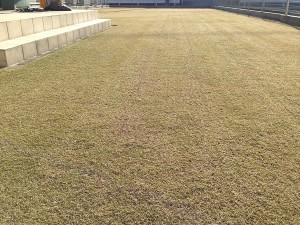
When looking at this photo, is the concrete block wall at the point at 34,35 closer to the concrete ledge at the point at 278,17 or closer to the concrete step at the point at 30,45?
the concrete step at the point at 30,45

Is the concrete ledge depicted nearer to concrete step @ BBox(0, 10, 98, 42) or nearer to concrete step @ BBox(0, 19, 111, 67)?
concrete step @ BBox(0, 10, 98, 42)

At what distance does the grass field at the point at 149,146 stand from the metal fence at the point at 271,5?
14.7 metres

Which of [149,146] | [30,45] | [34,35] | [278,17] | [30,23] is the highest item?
[30,23]

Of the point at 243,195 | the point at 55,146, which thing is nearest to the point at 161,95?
the point at 55,146

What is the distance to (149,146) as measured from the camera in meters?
3.36

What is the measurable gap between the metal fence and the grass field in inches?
577

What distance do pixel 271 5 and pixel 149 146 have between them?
24.3 m

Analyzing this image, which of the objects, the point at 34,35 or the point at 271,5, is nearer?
the point at 34,35

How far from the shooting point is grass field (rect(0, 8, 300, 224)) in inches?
93.4

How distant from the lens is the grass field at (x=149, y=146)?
237 centimetres

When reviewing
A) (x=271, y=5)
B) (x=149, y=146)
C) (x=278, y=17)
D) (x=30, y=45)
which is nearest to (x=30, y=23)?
(x=30, y=45)

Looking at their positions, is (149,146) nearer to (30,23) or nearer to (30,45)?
(30,45)

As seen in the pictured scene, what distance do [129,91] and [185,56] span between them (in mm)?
3683

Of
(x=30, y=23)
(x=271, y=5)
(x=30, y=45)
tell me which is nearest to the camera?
(x=30, y=45)
